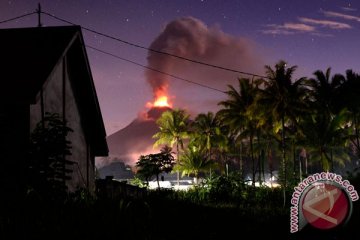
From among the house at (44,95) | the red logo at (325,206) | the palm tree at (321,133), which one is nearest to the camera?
the red logo at (325,206)

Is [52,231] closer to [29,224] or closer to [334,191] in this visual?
[29,224]

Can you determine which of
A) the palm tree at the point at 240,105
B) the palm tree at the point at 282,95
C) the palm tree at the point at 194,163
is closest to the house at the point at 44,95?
the palm tree at the point at 282,95

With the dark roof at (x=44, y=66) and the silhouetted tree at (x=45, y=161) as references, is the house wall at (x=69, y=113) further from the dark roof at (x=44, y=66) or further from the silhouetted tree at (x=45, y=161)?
the silhouetted tree at (x=45, y=161)

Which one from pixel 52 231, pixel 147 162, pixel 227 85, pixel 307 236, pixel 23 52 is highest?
pixel 227 85

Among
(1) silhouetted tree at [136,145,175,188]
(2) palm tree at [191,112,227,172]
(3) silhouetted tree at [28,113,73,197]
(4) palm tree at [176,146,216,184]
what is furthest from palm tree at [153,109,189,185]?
(3) silhouetted tree at [28,113,73,197]

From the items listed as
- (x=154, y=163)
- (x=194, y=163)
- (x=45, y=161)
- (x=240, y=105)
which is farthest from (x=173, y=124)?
(x=45, y=161)

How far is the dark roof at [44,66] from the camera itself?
11.4 m

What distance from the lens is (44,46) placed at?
13.3 meters

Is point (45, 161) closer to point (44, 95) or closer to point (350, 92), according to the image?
point (44, 95)

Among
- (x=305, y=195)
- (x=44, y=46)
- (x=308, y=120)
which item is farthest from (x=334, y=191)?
(x=308, y=120)

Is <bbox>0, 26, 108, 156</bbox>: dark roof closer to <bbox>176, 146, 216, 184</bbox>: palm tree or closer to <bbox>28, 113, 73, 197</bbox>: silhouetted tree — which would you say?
<bbox>28, 113, 73, 197</bbox>: silhouetted tree

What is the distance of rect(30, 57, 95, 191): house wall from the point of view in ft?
40.3

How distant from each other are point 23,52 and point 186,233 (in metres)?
7.11

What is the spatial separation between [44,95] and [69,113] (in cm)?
238
